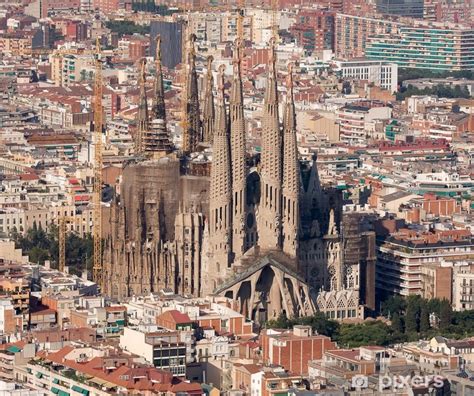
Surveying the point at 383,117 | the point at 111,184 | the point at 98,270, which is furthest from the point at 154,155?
the point at 383,117

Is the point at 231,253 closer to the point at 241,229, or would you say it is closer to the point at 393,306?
the point at 241,229

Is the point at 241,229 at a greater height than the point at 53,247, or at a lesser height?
greater

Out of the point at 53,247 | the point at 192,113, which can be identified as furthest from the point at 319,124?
the point at 53,247

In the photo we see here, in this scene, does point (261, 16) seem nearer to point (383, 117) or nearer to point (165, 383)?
point (383, 117)

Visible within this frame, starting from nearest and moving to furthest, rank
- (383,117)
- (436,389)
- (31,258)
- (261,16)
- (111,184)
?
(436,389) < (31,258) < (111,184) < (383,117) < (261,16)

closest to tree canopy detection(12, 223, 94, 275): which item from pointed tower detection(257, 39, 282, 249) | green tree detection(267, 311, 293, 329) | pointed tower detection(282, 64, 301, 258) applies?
pointed tower detection(257, 39, 282, 249)

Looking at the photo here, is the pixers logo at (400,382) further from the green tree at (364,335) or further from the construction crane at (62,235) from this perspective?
the construction crane at (62,235)
